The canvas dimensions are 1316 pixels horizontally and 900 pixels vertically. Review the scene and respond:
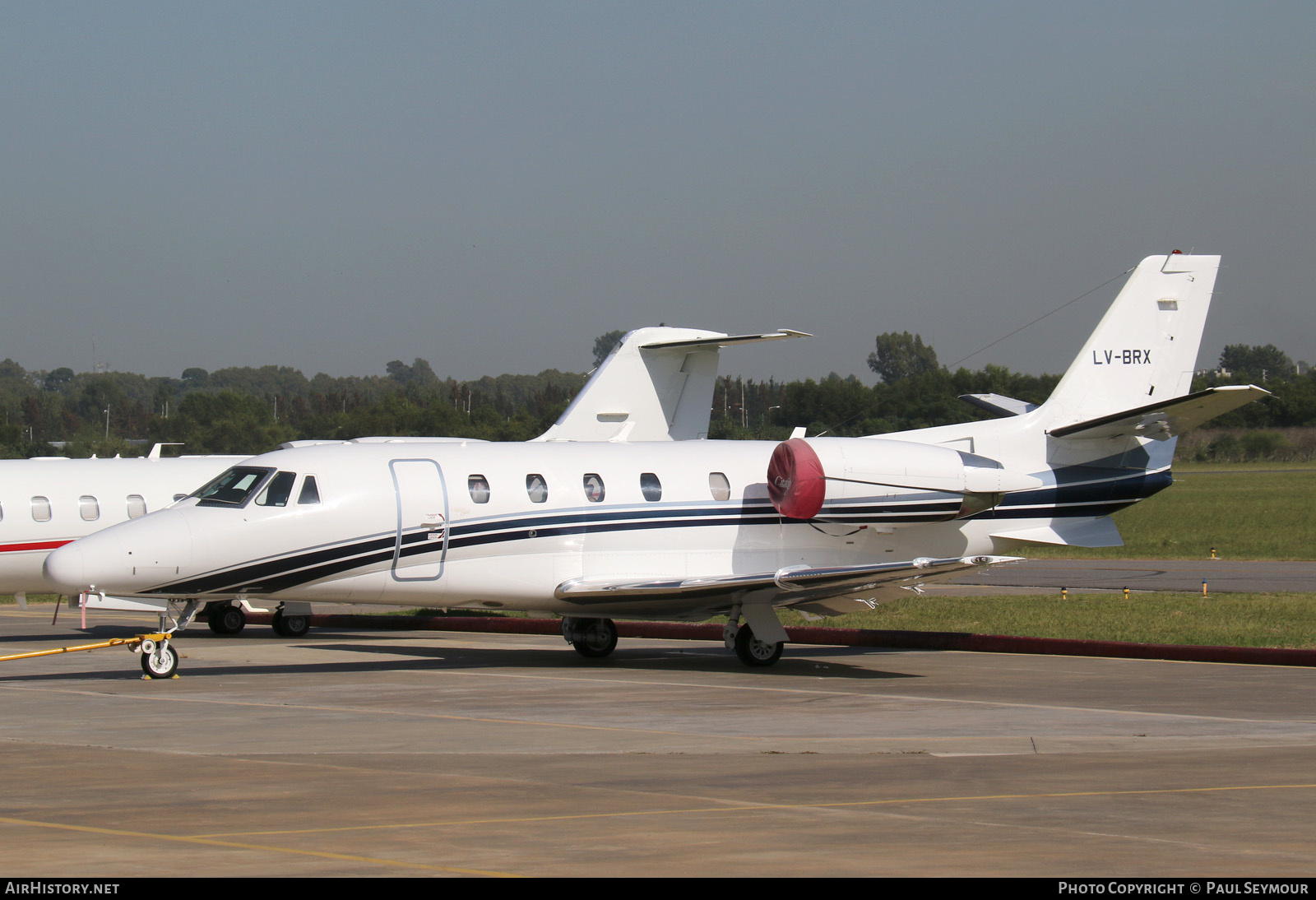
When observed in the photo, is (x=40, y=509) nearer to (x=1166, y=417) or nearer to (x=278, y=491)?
(x=278, y=491)

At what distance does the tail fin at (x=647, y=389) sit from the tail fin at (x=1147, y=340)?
7.25m

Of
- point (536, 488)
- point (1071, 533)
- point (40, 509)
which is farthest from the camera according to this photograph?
point (40, 509)

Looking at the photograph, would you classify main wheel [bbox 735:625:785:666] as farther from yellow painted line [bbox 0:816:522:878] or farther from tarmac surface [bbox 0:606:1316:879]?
yellow painted line [bbox 0:816:522:878]

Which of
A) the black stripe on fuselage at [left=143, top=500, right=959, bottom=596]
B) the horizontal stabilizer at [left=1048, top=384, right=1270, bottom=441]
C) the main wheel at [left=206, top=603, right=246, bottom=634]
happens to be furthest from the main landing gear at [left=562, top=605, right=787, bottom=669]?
the main wheel at [left=206, top=603, right=246, bottom=634]

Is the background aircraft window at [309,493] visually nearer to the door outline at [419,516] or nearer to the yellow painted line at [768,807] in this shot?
the door outline at [419,516]

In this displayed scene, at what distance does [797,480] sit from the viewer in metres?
19.2

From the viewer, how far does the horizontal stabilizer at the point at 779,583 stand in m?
17.5

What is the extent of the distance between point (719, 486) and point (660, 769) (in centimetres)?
906

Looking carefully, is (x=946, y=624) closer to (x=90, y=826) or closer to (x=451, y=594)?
(x=451, y=594)

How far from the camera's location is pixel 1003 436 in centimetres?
2111

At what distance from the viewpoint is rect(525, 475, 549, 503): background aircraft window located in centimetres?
1883

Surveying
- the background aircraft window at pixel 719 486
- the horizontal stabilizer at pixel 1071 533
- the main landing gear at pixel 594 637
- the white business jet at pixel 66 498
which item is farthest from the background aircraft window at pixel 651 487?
the white business jet at pixel 66 498

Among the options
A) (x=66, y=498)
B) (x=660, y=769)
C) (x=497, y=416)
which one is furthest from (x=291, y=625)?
(x=497, y=416)

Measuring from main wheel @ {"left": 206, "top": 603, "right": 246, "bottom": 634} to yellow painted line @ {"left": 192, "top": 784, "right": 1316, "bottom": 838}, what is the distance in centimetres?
1726
